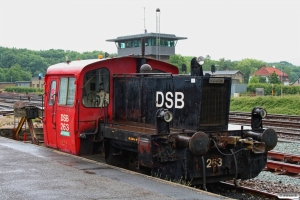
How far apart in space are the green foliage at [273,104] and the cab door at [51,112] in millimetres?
22090

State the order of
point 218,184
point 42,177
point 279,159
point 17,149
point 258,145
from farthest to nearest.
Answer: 1. point 279,159
2. point 17,149
3. point 218,184
4. point 258,145
5. point 42,177

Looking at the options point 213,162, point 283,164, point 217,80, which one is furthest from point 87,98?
point 283,164

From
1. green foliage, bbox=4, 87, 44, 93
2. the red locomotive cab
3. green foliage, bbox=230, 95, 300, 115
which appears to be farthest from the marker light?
green foliage, bbox=4, 87, 44, 93

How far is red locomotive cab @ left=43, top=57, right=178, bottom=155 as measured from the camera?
9.66 metres

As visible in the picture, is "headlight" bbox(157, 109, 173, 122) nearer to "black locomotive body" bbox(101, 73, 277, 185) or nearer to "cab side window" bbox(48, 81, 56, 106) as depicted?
"black locomotive body" bbox(101, 73, 277, 185)

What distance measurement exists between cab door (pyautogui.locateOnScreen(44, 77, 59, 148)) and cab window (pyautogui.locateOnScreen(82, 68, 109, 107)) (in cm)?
123

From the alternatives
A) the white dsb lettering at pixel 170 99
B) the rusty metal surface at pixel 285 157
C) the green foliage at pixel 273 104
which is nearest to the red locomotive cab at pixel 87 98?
the white dsb lettering at pixel 170 99

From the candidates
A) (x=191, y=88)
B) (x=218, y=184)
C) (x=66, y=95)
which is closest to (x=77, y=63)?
(x=66, y=95)

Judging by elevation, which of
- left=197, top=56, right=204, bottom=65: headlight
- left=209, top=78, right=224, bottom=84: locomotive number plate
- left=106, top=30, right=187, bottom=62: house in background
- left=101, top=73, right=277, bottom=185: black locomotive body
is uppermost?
left=106, top=30, right=187, bottom=62: house in background

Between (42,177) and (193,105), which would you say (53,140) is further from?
(193,105)

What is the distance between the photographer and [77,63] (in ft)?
33.6

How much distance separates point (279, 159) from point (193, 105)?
493 centimetres

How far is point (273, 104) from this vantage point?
33.7 meters

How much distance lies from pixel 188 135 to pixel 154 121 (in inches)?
51.3
